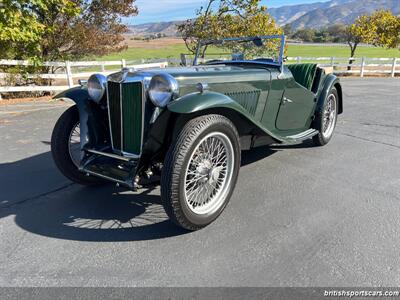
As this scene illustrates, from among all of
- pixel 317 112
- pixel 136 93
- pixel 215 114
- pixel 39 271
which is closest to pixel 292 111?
pixel 317 112

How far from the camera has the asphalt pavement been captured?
2.19 metres

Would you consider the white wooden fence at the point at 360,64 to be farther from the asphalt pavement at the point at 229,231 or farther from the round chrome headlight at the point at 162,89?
the round chrome headlight at the point at 162,89

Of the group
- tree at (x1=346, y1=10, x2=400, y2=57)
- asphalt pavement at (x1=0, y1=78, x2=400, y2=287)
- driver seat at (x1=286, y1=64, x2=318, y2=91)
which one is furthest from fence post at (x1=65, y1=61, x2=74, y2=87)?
tree at (x1=346, y1=10, x2=400, y2=57)

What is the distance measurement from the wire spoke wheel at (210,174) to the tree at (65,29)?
24.9 ft

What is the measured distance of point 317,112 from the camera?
4734 millimetres

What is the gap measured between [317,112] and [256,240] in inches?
109

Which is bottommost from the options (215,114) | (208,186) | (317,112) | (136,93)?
Answer: (208,186)

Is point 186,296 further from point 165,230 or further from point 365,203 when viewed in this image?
point 365,203

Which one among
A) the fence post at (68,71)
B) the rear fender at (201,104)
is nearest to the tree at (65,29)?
the fence post at (68,71)

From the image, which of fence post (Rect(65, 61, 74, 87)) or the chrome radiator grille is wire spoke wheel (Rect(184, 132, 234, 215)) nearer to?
the chrome radiator grille

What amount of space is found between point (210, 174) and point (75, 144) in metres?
1.51

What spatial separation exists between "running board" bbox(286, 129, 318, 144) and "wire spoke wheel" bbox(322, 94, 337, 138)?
0.56 metres

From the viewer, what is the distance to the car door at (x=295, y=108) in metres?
4.08

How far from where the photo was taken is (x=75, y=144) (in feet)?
11.4
